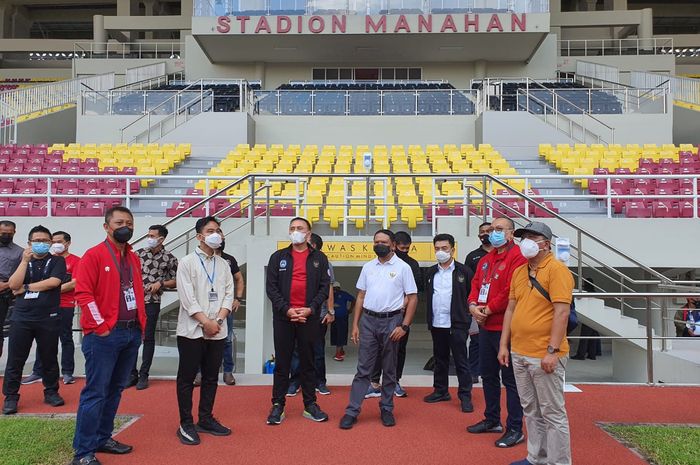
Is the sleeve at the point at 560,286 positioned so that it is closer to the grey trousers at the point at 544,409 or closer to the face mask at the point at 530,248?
the face mask at the point at 530,248

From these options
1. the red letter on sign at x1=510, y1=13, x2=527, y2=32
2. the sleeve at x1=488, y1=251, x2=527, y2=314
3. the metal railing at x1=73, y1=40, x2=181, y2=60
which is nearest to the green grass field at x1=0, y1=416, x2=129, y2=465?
the sleeve at x1=488, y1=251, x2=527, y2=314

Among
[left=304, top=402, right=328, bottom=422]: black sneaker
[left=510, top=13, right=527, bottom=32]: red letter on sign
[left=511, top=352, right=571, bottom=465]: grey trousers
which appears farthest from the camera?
[left=510, top=13, right=527, bottom=32]: red letter on sign

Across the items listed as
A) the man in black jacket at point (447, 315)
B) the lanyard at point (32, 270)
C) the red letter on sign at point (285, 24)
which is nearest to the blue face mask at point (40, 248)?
the lanyard at point (32, 270)

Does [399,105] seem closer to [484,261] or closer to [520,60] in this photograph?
[520,60]

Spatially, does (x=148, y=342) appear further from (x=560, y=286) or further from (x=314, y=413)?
(x=560, y=286)

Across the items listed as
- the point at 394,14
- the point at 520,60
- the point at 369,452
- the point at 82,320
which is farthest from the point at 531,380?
the point at 520,60

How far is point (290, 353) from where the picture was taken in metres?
5.64

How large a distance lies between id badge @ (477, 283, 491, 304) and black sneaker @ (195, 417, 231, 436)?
2.62 metres

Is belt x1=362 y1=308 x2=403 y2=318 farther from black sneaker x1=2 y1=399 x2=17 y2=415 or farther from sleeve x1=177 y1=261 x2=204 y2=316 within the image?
black sneaker x1=2 y1=399 x2=17 y2=415

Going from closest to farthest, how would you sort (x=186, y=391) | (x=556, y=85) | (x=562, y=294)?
(x=562, y=294) < (x=186, y=391) < (x=556, y=85)

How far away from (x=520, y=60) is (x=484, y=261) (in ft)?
81.4

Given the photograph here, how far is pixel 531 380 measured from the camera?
4.28 metres

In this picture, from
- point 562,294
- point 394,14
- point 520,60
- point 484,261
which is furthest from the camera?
point 520,60

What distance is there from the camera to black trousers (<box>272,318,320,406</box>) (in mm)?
5598
